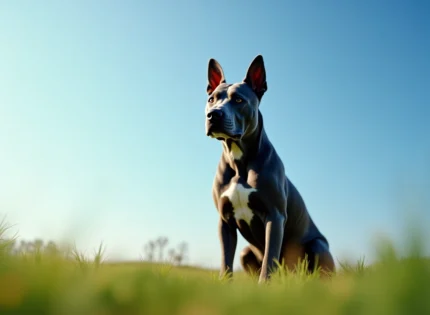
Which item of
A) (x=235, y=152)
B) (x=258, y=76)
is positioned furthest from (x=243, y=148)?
(x=258, y=76)

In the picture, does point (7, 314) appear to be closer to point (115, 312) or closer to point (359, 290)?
point (115, 312)

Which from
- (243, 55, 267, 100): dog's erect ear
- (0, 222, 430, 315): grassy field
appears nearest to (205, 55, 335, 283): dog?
(243, 55, 267, 100): dog's erect ear

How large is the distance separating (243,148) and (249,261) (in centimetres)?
143

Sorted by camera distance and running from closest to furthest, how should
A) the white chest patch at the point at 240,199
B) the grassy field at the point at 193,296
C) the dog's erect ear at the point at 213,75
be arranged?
the grassy field at the point at 193,296 → the white chest patch at the point at 240,199 → the dog's erect ear at the point at 213,75

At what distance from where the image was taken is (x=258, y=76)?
4.58 meters

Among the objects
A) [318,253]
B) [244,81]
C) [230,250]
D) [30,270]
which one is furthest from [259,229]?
[30,270]

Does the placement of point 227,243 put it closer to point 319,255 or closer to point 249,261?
point 249,261

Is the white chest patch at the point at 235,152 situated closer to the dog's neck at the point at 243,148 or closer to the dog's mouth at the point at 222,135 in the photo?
the dog's neck at the point at 243,148

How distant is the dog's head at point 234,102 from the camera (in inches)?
156

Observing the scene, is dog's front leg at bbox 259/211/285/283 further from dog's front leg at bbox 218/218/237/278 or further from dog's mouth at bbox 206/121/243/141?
dog's mouth at bbox 206/121/243/141

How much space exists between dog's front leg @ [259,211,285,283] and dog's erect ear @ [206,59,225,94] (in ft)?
5.68

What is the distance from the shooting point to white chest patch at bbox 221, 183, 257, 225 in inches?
162

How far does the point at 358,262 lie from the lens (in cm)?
153

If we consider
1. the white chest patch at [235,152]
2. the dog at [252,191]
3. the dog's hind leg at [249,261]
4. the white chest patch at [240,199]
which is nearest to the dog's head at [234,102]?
the dog at [252,191]
